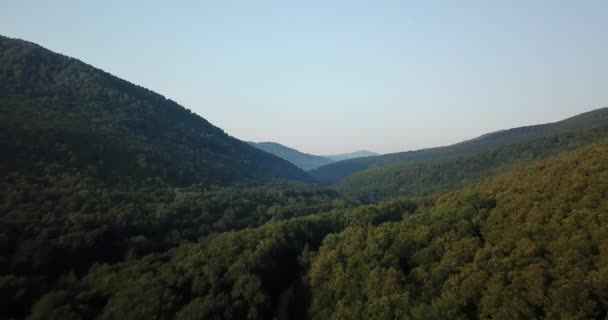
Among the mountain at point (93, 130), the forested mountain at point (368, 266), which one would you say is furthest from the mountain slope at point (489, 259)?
the mountain at point (93, 130)

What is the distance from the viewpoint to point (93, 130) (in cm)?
12031

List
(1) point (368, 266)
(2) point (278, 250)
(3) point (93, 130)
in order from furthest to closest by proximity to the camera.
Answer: (3) point (93, 130) < (2) point (278, 250) < (1) point (368, 266)

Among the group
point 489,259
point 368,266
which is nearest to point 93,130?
point 368,266

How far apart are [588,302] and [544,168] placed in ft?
131

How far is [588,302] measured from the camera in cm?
3644

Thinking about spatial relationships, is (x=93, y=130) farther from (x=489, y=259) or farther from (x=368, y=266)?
(x=489, y=259)

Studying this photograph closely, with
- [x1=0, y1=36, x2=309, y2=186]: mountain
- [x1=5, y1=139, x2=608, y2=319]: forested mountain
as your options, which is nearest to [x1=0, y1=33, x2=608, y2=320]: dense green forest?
[x1=5, y1=139, x2=608, y2=319]: forested mountain

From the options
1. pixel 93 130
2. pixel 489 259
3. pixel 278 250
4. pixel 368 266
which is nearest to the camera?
pixel 489 259

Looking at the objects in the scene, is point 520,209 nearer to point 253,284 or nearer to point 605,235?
point 605,235

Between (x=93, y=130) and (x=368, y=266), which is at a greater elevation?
(x=93, y=130)

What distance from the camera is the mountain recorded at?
92.7 metres

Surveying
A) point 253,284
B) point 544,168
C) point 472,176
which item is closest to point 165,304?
point 253,284

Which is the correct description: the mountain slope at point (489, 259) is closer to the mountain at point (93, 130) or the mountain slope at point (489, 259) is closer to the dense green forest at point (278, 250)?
the dense green forest at point (278, 250)

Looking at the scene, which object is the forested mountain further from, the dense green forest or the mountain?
Answer: the mountain
